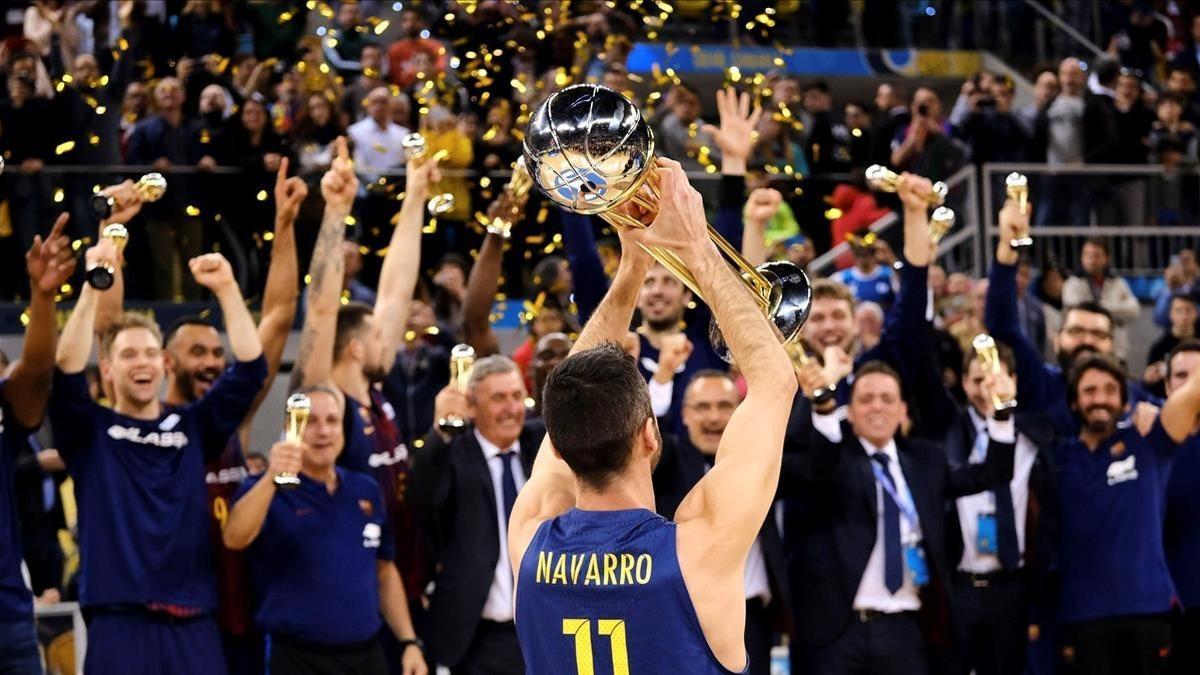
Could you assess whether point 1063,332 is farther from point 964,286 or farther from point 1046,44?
point 1046,44

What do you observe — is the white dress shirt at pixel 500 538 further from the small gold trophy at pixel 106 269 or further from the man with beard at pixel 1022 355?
the man with beard at pixel 1022 355

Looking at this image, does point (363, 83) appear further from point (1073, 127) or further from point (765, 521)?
point (765, 521)

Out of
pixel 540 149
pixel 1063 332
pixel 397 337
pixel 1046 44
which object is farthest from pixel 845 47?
pixel 540 149

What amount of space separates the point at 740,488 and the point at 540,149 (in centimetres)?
100

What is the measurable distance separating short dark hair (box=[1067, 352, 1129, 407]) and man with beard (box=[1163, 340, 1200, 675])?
1.16 feet

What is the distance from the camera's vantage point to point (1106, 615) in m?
8.40

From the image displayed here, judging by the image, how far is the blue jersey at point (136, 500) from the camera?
6988mm

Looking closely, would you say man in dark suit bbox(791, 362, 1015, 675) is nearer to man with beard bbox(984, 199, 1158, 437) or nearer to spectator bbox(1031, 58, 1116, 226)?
man with beard bbox(984, 199, 1158, 437)

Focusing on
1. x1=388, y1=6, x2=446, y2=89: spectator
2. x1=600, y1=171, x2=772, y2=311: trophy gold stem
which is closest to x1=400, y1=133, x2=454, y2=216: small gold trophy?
x1=600, y1=171, x2=772, y2=311: trophy gold stem

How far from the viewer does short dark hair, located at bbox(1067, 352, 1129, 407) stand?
8578mm

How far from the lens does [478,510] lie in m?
7.89

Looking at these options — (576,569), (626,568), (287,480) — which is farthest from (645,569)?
(287,480)

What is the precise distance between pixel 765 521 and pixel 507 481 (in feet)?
3.87

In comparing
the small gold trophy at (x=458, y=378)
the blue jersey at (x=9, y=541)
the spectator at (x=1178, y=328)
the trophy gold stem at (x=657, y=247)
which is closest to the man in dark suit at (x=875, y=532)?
the small gold trophy at (x=458, y=378)
